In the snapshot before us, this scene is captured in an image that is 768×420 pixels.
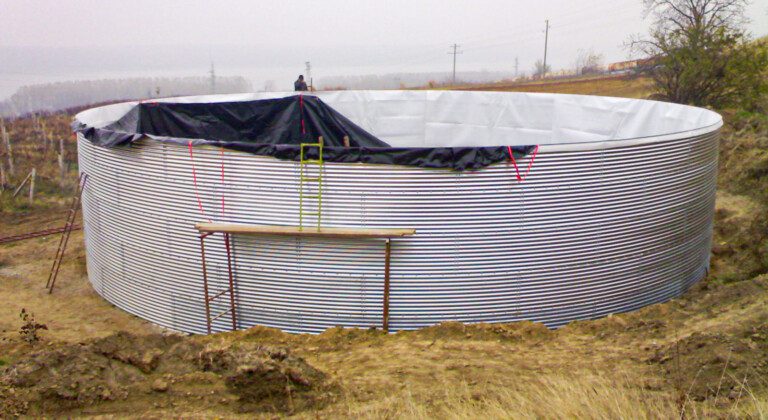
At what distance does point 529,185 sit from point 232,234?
4345 mm

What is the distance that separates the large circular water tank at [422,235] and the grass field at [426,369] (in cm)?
50

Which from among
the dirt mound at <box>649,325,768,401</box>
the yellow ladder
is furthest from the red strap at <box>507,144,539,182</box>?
the dirt mound at <box>649,325,768,401</box>

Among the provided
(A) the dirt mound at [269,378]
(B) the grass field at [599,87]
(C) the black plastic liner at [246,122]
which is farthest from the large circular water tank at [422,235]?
(B) the grass field at [599,87]

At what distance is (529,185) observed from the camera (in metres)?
9.91

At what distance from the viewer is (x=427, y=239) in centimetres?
983

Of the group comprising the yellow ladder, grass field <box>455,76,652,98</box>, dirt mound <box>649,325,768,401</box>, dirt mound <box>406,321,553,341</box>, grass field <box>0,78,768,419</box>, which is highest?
the yellow ladder

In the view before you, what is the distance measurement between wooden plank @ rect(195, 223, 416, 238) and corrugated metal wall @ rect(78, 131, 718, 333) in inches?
6.2

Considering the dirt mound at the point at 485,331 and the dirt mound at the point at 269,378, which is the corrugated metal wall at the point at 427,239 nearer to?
the dirt mound at the point at 485,331

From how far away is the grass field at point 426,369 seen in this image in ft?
21.6

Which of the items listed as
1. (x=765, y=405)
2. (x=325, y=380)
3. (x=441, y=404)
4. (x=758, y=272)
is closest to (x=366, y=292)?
(x=325, y=380)

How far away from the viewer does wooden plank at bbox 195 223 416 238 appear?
9.63 meters

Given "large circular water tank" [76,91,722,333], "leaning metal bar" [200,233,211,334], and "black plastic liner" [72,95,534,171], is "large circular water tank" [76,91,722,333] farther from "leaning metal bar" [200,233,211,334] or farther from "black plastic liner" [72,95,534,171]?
"black plastic liner" [72,95,534,171]

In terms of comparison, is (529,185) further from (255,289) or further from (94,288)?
(94,288)

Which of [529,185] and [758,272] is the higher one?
[529,185]
